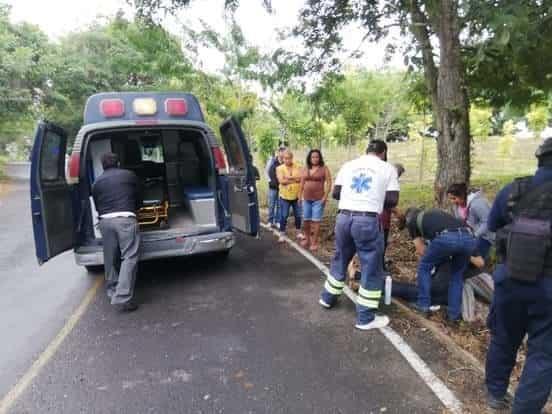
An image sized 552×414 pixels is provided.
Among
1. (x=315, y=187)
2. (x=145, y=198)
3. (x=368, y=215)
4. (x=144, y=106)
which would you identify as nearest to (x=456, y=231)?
(x=368, y=215)

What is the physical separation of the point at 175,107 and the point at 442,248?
364cm

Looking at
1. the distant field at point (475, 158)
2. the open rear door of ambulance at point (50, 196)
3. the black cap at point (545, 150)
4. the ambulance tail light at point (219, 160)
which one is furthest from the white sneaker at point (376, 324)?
the distant field at point (475, 158)

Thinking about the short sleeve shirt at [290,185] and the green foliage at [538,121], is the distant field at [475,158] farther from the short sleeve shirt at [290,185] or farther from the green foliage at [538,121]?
the short sleeve shirt at [290,185]

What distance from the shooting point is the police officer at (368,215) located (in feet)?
12.9

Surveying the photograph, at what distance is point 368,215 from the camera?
12.9ft

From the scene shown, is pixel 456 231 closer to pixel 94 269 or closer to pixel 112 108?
pixel 112 108

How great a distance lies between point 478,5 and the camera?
3.40m

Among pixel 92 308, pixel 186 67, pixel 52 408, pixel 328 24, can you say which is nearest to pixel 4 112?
pixel 186 67

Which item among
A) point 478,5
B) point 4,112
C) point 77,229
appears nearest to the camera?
point 478,5

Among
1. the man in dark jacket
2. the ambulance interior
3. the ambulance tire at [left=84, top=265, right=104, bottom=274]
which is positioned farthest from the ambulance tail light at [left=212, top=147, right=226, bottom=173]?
the ambulance tire at [left=84, top=265, right=104, bottom=274]

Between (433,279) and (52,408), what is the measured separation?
3.61 metres

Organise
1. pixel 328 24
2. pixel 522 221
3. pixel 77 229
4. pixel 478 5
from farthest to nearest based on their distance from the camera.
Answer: pixel 328 24
pixel 77 229
pixel 478 5
pixel 522 221

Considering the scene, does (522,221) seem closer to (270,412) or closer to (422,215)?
(422,215)

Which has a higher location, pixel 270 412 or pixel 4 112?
pixel 4 112
